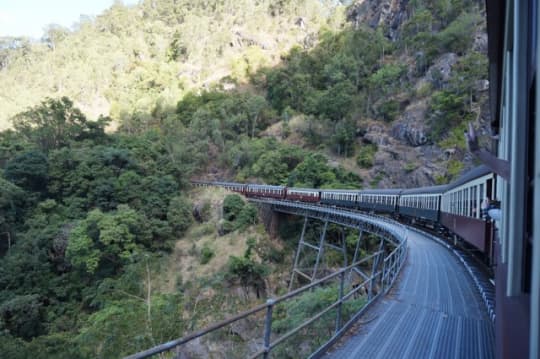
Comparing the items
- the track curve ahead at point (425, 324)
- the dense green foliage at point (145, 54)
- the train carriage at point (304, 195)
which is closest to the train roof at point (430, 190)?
the track curve ahead at point (425, 324)

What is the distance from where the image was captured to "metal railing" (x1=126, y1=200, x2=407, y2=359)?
2.30 meters

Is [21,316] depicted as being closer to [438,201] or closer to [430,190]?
[438,201]

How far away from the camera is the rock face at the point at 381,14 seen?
52.8 metres

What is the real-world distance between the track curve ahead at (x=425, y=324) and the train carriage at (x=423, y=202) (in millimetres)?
6253

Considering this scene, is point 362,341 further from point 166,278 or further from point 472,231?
point 166,278

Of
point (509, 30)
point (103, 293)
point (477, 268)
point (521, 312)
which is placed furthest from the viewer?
point (103, 293)

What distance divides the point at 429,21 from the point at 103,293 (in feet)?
159

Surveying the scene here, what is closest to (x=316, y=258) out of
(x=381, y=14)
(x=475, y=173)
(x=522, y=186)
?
(x=475, y=173)

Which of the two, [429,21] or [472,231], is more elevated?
[429,21]

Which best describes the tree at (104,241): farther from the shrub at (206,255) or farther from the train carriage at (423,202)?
the train carriage at (423,202)

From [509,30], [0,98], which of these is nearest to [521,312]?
[509,30]

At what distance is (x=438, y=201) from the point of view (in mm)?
12844

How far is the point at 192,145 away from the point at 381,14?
42535 mm

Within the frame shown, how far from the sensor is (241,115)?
148 ft
